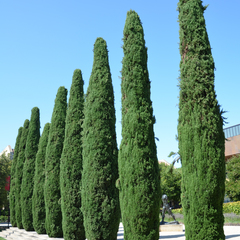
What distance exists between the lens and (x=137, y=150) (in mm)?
9898

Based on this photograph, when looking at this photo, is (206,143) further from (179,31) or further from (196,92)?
(179,31)

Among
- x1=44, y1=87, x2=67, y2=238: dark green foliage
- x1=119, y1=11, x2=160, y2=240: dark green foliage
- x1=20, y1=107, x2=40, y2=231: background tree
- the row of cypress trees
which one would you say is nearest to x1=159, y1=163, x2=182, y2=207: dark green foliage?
x1=20, y1=107, x2=40, y2=231: background tree

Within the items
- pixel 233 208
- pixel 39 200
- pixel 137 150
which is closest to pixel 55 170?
pixel 39 200

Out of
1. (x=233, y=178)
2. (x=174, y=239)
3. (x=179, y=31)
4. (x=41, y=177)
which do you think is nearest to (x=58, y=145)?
(x=41, y=177)

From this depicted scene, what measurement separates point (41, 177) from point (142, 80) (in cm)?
1262

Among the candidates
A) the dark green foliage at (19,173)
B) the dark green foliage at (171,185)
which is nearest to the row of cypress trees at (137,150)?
the dark green foliage at (19,173)

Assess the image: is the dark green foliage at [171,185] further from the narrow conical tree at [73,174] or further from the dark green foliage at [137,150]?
the dark green foliage at [137,150]

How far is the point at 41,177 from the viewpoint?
19906mm

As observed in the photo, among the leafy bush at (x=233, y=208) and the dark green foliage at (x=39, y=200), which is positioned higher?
the dark green foliage at (x=39, y=200)

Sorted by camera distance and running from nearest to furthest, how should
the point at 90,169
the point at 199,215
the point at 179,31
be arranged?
the point at 199,215, the point at 179,31, the point at 90,169

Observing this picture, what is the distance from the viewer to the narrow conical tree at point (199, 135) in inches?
303

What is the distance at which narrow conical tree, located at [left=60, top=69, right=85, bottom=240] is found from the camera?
45.1 feet

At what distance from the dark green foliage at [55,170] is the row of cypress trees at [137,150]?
0.10m

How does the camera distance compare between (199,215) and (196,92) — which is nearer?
(199,215)
